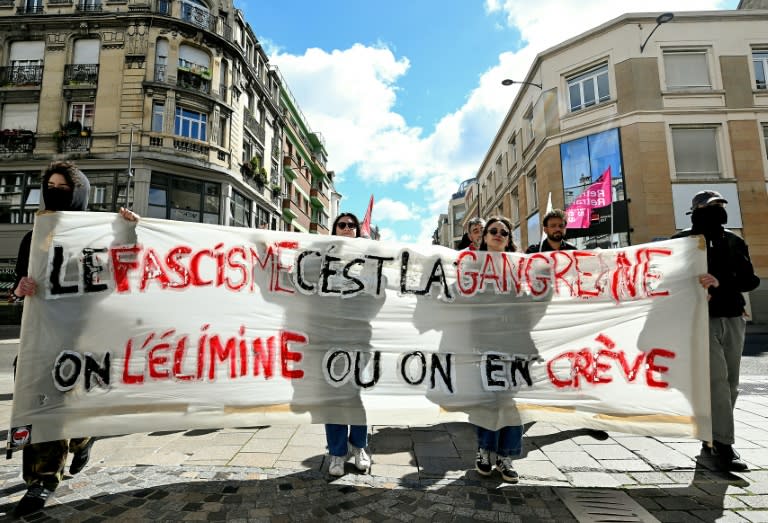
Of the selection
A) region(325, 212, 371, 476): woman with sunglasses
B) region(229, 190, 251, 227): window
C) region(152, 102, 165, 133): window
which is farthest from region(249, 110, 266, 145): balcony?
region(325, 212, 371, 476): woman with sunglasses

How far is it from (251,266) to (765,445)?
448 centimetres

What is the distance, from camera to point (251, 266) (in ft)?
10.3

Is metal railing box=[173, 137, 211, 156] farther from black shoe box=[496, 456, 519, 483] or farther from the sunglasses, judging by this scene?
black shoe box=[496, 456, 519, 483]

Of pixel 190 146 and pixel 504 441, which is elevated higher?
pixel 190 146

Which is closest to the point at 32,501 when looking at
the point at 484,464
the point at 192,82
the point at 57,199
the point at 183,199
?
the point at 57,199

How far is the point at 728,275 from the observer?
3291mm

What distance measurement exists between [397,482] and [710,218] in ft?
10.6

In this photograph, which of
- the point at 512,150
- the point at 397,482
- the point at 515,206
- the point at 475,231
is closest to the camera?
the point at 397,482

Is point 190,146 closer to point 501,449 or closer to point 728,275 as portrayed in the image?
point 501,449

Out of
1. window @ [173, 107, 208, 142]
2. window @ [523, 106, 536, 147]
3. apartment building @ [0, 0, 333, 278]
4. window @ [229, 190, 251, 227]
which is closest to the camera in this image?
apartment building @ [0, 0, 333, 278]

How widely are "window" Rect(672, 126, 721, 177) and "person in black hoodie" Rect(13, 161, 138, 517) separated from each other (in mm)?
20231

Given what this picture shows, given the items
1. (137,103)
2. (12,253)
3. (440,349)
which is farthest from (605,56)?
(12,253)

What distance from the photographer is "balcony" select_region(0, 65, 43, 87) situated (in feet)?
66.5

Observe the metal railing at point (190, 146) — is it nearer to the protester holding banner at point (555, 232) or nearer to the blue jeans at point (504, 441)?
the protester holding banner at point (555, 232)
